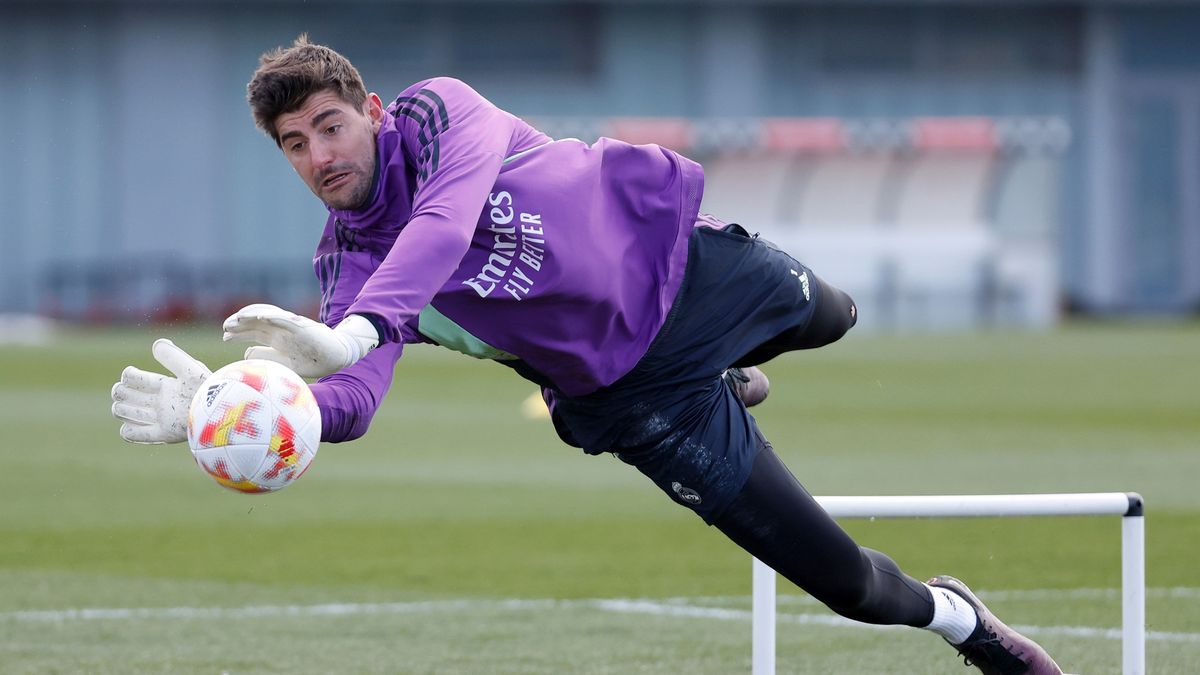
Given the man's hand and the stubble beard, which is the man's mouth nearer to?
the stubble beard

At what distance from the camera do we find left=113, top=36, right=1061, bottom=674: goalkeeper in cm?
490

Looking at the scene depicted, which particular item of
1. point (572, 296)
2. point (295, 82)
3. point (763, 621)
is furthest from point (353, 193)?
point (763, 621)

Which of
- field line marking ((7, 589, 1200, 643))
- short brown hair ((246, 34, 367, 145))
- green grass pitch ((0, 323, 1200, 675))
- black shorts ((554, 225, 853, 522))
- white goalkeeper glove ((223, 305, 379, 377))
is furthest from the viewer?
field line marking ((7, 589, 1200, 643))

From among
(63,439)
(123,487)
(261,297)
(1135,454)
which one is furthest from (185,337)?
(1135,454)

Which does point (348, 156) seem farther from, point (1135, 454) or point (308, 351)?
point (1135, 454)

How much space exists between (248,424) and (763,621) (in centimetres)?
192

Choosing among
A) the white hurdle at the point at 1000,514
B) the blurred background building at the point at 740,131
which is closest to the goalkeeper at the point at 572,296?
the white hurdle at the point at 1000,514

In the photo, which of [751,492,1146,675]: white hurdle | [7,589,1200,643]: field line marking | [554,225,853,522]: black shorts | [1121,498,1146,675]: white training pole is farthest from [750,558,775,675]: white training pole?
[7,589,1200,643]: field line marking

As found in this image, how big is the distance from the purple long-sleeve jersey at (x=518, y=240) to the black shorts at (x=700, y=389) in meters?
0.10

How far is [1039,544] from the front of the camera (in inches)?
412

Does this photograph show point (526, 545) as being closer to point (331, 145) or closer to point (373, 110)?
point (373, 110)

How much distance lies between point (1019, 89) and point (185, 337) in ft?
56.7

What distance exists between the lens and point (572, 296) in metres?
5.20

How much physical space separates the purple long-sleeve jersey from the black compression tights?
1.88 feet
